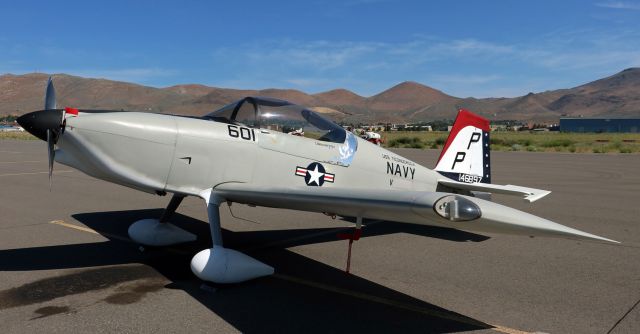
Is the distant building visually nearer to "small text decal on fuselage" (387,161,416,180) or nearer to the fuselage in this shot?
"small text decal on fuselage" (387,161,416,180)

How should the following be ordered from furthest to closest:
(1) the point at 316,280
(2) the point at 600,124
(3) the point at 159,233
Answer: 1. (2) the point at 600,124
2. (3) the point at 159,233
3. (1) the point at 316,280

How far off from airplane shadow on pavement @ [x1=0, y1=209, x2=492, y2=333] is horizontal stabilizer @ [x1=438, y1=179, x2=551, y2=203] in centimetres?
77

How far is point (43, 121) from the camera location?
4312 millimetres

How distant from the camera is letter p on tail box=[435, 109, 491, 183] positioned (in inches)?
289

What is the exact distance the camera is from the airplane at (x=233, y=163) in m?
4.06

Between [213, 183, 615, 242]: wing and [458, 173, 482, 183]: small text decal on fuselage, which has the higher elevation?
[213, 183, 615, 242]: wing

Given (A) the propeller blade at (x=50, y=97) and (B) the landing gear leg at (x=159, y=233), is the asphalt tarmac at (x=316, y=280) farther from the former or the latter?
(A) the propeller blade at (x=50, y=97)

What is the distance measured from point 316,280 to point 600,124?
140 meters

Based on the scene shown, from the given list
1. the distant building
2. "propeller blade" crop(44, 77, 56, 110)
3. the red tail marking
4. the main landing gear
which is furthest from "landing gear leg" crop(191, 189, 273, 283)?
the distant building

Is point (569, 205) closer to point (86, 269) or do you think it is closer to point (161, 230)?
point (161, 230)

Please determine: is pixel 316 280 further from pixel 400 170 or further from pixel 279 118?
pixel 400 170

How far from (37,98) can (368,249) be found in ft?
527

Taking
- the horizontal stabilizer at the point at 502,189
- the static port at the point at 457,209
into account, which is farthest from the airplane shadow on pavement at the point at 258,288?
the static port at the point at 457,209

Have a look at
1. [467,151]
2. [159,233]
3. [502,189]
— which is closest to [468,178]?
[467,151]
